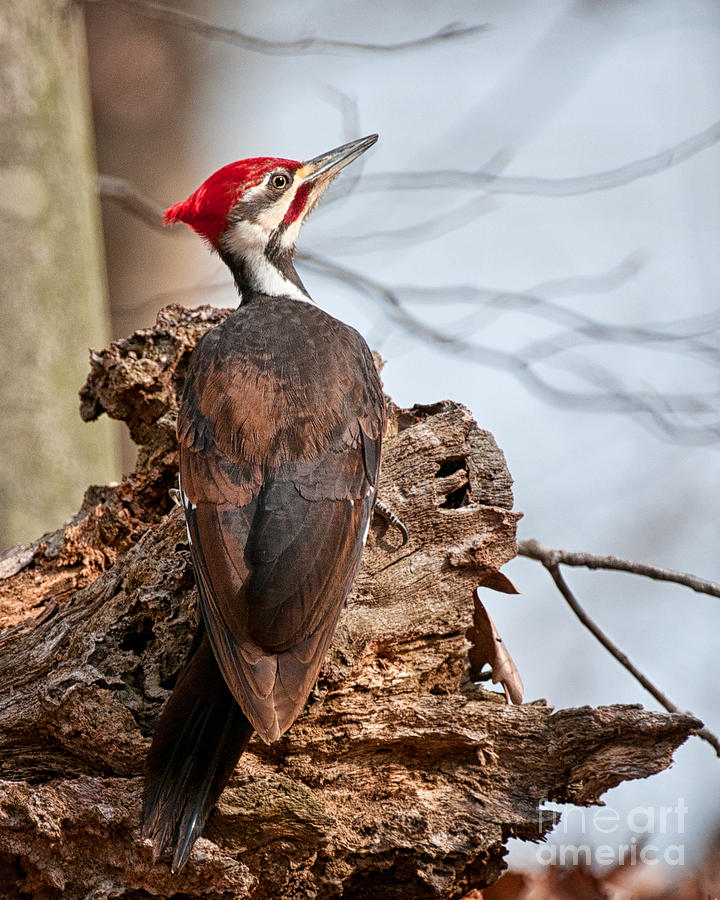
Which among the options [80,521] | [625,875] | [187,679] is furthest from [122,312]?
[625,875]

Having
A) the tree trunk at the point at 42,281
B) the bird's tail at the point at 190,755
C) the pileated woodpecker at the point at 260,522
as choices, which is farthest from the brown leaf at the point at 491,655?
the tree trunk at the point at 42,281

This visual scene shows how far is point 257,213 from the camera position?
4191 millimetres

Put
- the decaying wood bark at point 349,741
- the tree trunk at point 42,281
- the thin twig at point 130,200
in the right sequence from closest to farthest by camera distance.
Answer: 1. the decaying wood bark at point 349,741
2. the tree trunk at point 42,281
3. the thin twig at point 130,200

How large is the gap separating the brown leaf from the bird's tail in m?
0.91

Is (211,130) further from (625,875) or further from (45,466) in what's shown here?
(625,875)

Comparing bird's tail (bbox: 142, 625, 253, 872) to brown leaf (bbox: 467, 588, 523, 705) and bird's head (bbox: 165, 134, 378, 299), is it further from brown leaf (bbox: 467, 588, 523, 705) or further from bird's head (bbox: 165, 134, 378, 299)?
bird's head (bbox: 165, 134, 378, 299)

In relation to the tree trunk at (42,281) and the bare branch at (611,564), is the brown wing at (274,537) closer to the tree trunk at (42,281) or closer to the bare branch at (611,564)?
the bare branch at (611,564)

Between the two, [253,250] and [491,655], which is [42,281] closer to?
[253,250]

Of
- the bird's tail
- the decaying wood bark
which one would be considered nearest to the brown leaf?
the decaying wood bark

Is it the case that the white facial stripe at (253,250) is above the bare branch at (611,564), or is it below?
above

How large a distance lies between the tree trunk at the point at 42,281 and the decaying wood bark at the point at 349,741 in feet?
4.78

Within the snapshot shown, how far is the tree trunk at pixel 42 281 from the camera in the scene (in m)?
4.39

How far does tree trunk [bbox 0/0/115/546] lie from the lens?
4387 mm

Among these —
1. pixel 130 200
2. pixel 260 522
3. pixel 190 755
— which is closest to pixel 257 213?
pixel 130 200
